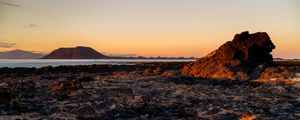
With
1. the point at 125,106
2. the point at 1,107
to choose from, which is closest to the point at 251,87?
the point at 125,106

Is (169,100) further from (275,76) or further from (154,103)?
(275,76)

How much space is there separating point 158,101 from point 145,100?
2.43 feet

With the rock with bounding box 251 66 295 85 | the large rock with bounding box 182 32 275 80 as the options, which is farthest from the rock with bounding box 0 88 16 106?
the large rock with bounding box 182 32 275 80

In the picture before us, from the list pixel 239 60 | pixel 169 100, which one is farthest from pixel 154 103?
pixel 239 60

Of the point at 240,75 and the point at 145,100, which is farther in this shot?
the point at 240,75

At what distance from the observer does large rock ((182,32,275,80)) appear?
32312 mm

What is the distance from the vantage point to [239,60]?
33500mm

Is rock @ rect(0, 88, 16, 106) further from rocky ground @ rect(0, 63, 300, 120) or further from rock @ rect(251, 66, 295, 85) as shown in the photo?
rock @ rect(251, 66, 295, 85)

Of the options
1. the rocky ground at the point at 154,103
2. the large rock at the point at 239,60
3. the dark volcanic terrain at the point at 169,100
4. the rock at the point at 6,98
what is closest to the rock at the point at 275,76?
the dark volcanic terrain at the point at 169,100

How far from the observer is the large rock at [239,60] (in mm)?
32312

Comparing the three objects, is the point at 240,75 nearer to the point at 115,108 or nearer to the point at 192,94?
the point at 192,94

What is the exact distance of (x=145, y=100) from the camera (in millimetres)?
18828

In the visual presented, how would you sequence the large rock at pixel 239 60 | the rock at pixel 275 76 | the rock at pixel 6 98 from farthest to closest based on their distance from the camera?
the large rock at pixel 239 60 → the rock at pixel 275 76 → the rock at pixel 6 98

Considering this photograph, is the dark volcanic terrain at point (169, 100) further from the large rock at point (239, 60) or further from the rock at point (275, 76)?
the large rock at point (239, 60)
